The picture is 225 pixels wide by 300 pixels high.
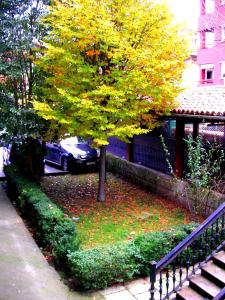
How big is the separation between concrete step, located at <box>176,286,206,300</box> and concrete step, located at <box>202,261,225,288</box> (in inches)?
16.0

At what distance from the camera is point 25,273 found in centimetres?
750

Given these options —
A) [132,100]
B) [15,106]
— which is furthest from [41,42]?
[132,100]

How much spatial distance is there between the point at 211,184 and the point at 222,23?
62.9 ft

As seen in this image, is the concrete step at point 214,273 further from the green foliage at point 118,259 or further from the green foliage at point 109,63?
the green foliage at point 109,63

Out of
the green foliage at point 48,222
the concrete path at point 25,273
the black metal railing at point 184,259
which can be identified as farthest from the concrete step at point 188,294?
the green foliage at point 48,222

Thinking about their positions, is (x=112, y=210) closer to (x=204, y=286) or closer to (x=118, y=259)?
(x=118, y=259)

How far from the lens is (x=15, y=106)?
1191cm

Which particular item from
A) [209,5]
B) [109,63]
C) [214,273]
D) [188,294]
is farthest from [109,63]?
[209,5]

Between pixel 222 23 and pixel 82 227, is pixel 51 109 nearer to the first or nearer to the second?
pixel 82 227

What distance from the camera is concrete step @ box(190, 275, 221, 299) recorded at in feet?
19.8

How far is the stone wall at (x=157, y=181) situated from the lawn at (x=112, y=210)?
0.93 ft

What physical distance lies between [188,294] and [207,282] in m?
0.44

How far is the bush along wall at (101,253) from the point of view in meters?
6.80

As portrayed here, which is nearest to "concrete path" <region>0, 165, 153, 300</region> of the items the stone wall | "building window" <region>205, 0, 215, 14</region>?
the stone wall
